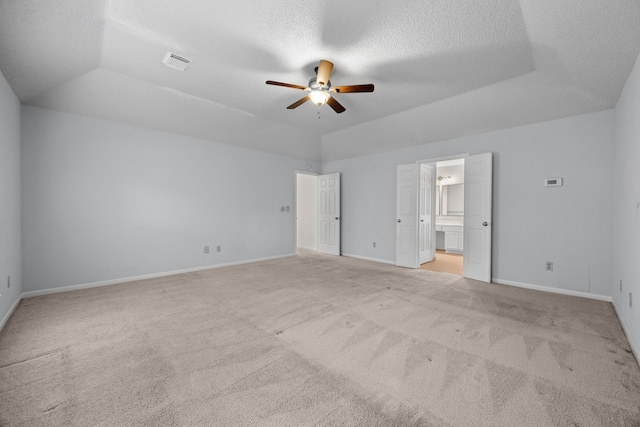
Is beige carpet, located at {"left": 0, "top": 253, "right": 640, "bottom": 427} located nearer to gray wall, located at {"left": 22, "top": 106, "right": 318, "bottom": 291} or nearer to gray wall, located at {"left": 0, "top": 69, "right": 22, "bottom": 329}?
gray wall, located at {"left": 0, "top": 69, "right": 22, "bottom": 329}

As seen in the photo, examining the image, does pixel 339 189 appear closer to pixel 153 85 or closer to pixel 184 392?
pixel 153 85

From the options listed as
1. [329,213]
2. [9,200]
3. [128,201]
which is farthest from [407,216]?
[9,200]

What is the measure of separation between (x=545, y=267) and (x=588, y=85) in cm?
248

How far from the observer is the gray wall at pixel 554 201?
3.51 meters

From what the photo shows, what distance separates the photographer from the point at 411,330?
2.60 m

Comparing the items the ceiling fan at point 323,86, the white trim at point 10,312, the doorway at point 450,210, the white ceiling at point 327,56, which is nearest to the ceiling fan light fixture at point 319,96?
the ceiling fan at point 323,86

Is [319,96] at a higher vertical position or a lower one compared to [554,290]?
higher

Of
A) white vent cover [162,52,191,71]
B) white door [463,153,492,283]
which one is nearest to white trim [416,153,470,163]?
white door [463,153,492,283]

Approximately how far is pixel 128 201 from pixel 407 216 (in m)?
5.13

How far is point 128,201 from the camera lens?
4309mm

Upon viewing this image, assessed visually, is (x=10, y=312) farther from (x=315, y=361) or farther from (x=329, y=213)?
(x=329, y=213)

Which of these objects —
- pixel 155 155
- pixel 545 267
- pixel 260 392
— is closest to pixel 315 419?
pixel 260 392

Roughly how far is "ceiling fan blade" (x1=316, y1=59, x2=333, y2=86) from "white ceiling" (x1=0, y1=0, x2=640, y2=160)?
11cm

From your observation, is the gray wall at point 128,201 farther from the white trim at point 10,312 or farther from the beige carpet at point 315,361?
the beige carpet at point 315,361
